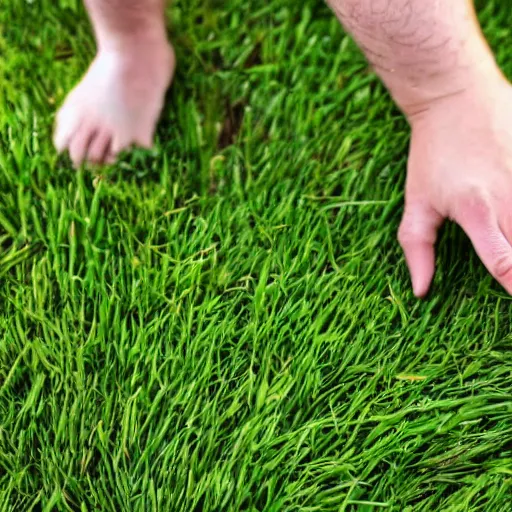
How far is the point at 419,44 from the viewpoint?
4.37ft

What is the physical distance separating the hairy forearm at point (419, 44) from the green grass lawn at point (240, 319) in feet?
0.58

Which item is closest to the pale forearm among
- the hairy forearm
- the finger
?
the hairy forearm

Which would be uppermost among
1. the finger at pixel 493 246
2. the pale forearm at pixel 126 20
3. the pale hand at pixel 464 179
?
the pale forearm at pixel 126 20

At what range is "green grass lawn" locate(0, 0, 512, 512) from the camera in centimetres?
125

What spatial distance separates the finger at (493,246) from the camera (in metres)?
1.33

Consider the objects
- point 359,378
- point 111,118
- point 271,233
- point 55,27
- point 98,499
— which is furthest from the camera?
point 55,27

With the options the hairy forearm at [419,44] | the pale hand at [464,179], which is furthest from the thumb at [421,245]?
the hairy forearm at [419,44]

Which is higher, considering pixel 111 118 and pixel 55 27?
pixel 55 27

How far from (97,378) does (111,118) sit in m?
0.65

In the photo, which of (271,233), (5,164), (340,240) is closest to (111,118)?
(5,164)

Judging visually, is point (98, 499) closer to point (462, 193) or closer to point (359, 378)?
point (359, 378)

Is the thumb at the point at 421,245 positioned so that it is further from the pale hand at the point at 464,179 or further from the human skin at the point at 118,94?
the human skin at the point at 118,94

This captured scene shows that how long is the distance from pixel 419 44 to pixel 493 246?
46cm

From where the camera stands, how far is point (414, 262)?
1400 mm
